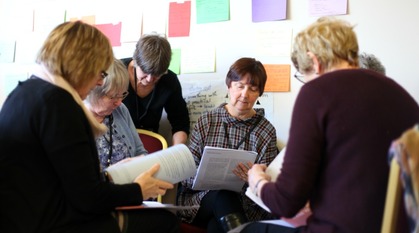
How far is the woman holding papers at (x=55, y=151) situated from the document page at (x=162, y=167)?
12 cm

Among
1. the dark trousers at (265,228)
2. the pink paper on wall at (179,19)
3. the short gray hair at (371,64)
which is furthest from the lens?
the pink paper on wall at (179,19)

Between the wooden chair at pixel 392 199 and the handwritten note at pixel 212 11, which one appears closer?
the wooden chair at pixel 392 199

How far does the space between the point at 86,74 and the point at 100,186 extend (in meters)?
0.29

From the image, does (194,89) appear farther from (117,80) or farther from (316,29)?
(316,29)

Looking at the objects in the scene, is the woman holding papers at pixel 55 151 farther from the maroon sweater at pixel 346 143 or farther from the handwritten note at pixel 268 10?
the handwritten note at pixel 268 10

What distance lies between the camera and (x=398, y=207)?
0.81 m

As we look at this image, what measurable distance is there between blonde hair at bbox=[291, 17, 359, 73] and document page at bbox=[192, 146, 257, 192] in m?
0.53

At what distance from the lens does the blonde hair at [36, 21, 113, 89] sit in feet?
3.34

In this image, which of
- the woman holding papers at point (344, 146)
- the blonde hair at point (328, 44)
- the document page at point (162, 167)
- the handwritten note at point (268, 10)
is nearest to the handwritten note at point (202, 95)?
the handwritten note at point (268, 10)

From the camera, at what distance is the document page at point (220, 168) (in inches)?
57.5

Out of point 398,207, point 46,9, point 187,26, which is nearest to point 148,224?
point 398,207

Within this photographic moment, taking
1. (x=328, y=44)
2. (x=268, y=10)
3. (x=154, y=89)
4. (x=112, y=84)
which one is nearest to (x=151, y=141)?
(x=154, y=89)

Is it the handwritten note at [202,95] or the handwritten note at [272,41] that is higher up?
the handwritten note at [272,41]

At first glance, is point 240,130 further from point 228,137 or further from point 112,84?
point 112,84
